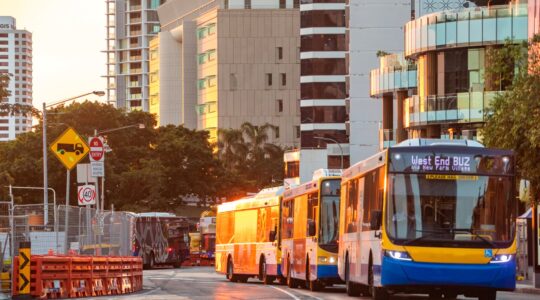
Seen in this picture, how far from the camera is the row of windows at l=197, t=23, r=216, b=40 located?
17575cm

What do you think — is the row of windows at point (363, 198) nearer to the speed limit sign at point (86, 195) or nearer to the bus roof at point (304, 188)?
the bus roof at point (304, 188)

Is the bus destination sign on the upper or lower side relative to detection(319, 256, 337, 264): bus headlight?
upper

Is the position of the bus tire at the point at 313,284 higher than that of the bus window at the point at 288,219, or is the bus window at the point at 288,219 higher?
the bus window at the point at 288,219

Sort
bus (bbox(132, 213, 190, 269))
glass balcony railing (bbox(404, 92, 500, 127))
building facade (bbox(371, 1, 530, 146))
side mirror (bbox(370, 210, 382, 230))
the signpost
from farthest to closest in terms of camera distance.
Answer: bus (bbox(132, 213, 190, 269))
glass balcony railing (bbox(404, 92, 500, 127))
building facade (bbox(371, 1, 530, 146))
the signpost
side mirror (bbox(370, 210, 382, 230))

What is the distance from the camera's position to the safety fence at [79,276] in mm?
32438

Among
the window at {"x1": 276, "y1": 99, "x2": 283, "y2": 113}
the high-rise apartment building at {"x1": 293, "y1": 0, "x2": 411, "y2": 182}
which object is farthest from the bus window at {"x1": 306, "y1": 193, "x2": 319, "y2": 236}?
the window at {"x1": 276, "y1": 99, "x2": 283, "y2": 113}

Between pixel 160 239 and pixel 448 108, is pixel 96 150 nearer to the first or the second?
pixel 448 108

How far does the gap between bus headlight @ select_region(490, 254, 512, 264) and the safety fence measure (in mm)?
10591

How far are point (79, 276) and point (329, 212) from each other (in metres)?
7.02

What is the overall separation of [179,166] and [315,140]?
1748 centimetres

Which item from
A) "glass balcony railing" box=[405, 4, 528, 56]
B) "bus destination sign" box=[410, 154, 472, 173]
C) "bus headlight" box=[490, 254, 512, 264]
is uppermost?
"glass balcony railing" box=[405, 4, 528, 56]

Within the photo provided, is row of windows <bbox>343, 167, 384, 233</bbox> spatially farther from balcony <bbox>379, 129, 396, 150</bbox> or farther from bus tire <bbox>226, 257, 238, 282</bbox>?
balcony <bbox>379, 129, 396, 150</bbox>

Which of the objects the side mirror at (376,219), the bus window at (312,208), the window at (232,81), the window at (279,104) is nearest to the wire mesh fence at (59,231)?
the bus window at (312,208)

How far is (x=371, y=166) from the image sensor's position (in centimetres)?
2939
